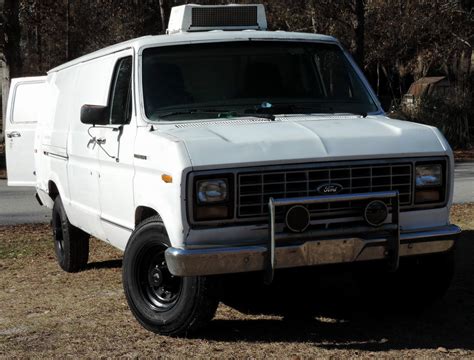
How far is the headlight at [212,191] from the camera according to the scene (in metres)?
5.02

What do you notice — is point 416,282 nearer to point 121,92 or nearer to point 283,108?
point 283,108

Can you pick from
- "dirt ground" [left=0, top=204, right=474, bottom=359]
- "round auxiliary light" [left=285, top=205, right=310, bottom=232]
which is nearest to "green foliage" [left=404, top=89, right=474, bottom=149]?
"dirt ground" [left=0, top=204, right=474, bottom=359]

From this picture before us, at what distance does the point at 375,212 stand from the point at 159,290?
5.21 ft

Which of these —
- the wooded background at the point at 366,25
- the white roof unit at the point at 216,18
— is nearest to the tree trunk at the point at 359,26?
the wooded background at the point at 366,25

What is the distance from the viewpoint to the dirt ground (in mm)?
5262

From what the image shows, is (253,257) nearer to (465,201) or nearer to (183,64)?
(183,64)

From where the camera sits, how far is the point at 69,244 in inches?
322

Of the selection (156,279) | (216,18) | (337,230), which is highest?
(216,18)

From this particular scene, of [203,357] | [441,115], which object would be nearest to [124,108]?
[203,357]

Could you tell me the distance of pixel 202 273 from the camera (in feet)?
16.4

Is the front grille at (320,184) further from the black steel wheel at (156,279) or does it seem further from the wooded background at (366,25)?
the wooded background at (366,25)

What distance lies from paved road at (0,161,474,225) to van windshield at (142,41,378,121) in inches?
256

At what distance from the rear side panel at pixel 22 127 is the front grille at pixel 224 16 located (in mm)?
5152

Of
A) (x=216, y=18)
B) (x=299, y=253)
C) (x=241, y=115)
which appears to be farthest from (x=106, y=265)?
(x=299, y=253)
